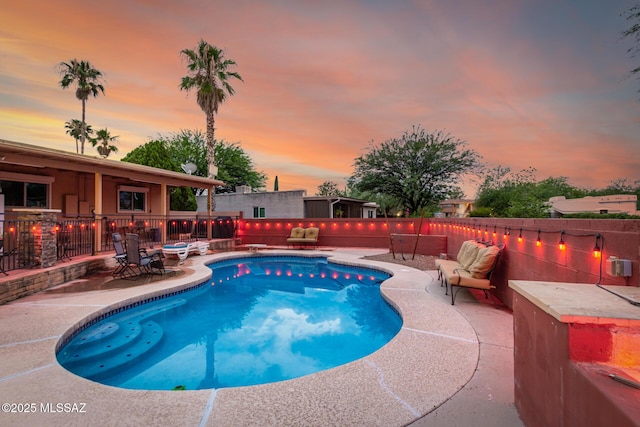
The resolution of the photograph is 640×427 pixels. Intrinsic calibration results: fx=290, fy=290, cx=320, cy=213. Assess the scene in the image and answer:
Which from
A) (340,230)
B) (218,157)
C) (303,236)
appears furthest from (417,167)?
(218,157)

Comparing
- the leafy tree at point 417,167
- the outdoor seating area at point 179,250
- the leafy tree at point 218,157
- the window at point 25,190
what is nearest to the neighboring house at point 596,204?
the leafy tree at point 417,167

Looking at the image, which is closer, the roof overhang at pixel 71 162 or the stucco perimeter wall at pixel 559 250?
the stucco perimeter wall at pixel 559 250

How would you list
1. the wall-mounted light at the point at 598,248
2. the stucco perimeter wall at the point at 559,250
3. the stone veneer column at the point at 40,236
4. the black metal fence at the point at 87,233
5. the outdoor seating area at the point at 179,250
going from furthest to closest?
the outdoor seating area at the point at 179,250 → the black metal fence at the point at 87,233 → the stone veneer column at the point at 40,236 → the wall-mounted light at the point at 598,248 → the stucco perimeter wall at the point at 559,250

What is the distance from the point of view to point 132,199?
1434 centimetres

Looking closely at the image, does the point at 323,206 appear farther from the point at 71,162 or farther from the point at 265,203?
the point at 71,162

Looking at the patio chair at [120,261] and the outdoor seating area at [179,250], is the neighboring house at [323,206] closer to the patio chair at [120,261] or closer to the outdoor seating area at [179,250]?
the outdoor seating area at [179,250]

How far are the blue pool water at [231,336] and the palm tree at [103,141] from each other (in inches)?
1207

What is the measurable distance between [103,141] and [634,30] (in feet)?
128

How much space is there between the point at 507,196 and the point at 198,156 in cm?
2848

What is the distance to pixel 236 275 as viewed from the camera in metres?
10.4

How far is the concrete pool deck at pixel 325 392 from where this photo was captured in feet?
7.93

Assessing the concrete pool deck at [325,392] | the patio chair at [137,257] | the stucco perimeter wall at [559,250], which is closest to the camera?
the concrete pool deck at [325,392]

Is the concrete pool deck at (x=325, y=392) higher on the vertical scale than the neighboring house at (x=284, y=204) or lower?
lower

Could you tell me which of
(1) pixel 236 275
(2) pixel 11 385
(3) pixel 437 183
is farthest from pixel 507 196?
(2) pixel 11 385
